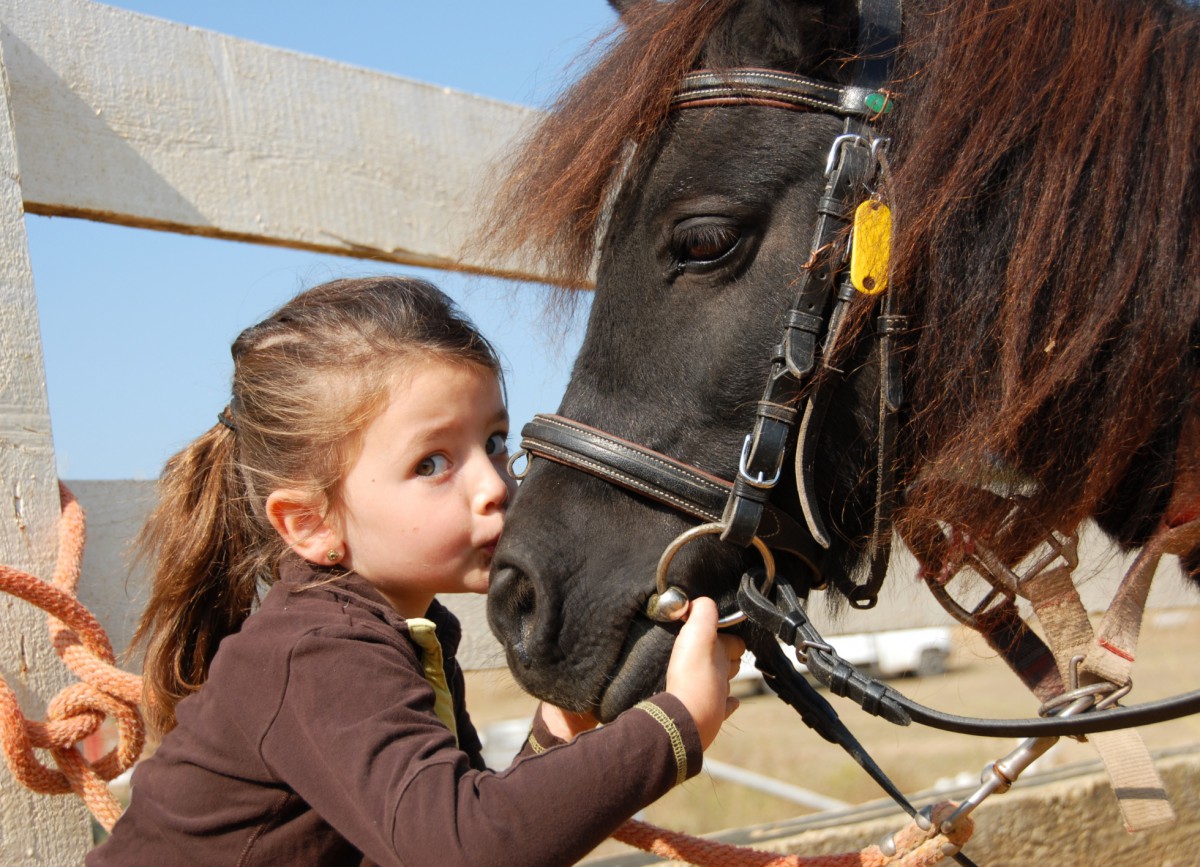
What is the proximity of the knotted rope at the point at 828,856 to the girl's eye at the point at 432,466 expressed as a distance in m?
Result: 0.50

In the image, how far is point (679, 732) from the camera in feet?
3.37

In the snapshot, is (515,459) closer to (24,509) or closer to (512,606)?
(512,606)

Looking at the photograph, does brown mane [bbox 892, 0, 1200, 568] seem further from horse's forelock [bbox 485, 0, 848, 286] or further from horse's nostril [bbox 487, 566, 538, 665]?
horse's nostril [bbox 487, 566, 538, 665]

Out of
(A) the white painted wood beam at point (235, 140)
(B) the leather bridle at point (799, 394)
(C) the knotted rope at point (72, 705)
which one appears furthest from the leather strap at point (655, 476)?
(C) the knotted rope at point (72, 705)

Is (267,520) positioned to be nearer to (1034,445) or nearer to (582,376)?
(582,376)

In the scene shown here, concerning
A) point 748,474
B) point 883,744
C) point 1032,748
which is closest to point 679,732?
point 748,474

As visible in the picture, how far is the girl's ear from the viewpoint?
1.32m

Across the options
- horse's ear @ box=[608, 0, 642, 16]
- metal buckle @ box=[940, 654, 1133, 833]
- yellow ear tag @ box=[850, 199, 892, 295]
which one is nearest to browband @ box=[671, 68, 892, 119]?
yellow ear tag @ box=[850, 199, 892, 295]

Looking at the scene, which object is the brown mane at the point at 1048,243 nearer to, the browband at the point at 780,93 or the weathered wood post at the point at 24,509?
the browband at the point at 780,93

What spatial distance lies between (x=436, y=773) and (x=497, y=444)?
0.53 meters

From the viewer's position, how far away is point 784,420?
4.14 ft

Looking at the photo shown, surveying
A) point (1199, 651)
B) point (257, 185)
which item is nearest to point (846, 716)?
point (1199, 651)

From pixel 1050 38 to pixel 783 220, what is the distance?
42 centimetres

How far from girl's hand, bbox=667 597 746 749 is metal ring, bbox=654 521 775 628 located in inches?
1.7
